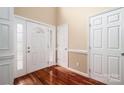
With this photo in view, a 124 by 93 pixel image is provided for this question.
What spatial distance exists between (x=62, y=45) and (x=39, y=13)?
5.13ft

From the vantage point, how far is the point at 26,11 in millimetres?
3520

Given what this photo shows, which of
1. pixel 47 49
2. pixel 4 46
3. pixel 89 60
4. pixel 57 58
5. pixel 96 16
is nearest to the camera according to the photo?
pixel 4 46

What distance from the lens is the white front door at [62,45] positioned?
14.9 ft

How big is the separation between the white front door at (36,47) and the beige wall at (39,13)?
26 cm

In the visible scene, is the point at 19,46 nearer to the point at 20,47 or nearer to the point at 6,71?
the point at 20,47

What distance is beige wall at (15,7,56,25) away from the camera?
3.39 meters

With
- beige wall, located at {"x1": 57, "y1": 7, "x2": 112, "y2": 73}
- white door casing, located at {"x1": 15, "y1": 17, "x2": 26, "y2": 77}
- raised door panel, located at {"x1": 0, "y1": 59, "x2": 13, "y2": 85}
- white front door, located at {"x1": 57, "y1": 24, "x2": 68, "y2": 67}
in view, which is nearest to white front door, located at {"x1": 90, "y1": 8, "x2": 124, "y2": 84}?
beige wall, located at {"x1": 57, "y1": 7, "x2": 112, "y2": 73}

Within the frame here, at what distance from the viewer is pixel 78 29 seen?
3.81 m

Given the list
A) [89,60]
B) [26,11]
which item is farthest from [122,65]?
[26,11]

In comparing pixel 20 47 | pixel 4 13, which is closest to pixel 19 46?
pixel 20 47

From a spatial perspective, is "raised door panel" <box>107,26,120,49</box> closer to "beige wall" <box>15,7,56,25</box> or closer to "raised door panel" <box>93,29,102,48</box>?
"raised door panel" <box>93,29,102,48</box>

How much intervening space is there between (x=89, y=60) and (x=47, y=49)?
76.8 inches

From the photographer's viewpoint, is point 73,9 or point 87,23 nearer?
point 87,23

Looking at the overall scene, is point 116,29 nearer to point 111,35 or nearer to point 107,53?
point 111,35
